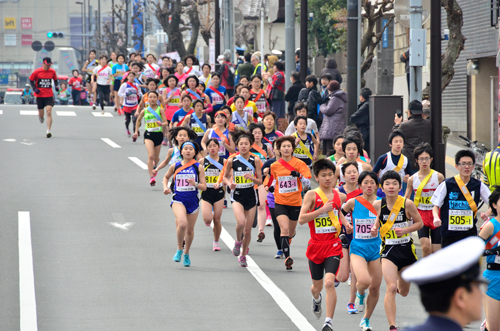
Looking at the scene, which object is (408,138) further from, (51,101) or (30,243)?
(51,101)

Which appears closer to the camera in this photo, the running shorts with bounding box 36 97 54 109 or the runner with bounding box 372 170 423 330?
the runner with bounding box 372 170 423 330

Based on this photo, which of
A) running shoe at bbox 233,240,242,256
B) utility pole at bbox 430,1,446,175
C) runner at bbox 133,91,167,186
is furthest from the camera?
runner at bbox 133,91,167,186

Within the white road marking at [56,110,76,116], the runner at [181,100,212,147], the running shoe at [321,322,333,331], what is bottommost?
the running shoe at [321,322,333,331]

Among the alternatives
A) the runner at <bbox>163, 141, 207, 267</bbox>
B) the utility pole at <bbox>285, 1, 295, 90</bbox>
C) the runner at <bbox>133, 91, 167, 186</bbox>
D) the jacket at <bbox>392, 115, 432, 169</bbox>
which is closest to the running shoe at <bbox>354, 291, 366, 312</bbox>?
the runner at <bbox>163, 141, 207, 267</bbox>

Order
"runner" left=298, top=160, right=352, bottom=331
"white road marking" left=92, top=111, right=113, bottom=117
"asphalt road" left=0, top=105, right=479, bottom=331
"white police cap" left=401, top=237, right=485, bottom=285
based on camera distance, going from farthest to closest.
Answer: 1. "white road marking" left=92, top=111, right=113, bottom=117
2. "asphalt road" left=0, top=105, right=479, bottom=331
3. "runner" left=298, top=160, right=352, bottom=331
4. "white police cap" left=401, top=237, right=485, bottom=285

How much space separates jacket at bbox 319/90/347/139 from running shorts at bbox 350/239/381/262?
342 inches

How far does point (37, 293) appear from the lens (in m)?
10.2

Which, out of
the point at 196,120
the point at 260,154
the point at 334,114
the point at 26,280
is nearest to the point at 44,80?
the point at 196,120

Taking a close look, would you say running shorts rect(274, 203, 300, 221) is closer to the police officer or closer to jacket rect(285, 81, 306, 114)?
the police officer

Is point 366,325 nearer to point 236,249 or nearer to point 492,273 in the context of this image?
point 492,273

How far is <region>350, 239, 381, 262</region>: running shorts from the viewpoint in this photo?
27.9 feet

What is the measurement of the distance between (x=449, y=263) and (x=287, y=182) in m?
8.08

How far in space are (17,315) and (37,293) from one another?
897mm

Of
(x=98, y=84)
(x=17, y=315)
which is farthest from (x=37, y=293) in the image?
(x=98, y=84)
